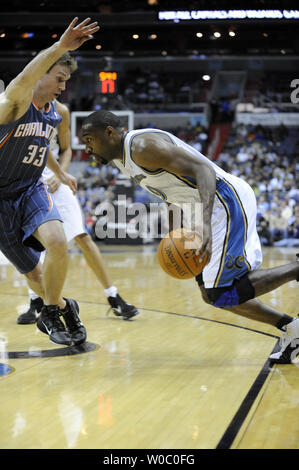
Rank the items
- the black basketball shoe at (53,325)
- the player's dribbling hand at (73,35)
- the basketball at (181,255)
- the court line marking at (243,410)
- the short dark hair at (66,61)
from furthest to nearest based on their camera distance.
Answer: the short dark hair at (66,61) < the black basketball shoe at (53,325) < the basketball at (181,255) < the player's dribbling hand at (73,35) < the court line marking at (243,410)

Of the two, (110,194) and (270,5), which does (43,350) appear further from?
(270,5)

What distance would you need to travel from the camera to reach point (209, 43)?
20906mm

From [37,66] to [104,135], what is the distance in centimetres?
48

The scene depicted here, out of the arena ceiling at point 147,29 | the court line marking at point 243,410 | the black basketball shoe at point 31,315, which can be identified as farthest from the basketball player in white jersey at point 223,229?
the arena ceiling at point 147,29

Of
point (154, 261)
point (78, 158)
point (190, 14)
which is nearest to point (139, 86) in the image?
point (78, 158)

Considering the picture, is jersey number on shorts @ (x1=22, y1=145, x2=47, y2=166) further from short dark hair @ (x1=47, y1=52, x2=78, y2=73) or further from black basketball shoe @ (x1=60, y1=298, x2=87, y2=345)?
black basketball shoe @ (x1=60, y1=298, x2=87, y2=345)

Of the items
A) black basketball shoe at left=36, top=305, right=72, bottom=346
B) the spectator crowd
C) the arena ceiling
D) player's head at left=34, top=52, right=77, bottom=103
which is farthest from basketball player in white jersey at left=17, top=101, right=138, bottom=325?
the arena ceiling

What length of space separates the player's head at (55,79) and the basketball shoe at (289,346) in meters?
1.86

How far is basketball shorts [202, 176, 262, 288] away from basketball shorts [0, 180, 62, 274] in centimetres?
94

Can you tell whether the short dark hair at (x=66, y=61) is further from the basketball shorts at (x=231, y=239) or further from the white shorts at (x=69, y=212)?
the white shorts at (x=69, y=212)

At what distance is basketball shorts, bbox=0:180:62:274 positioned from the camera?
10.5 ft

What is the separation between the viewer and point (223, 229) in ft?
9.57

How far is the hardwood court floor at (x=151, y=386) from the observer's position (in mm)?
1894
